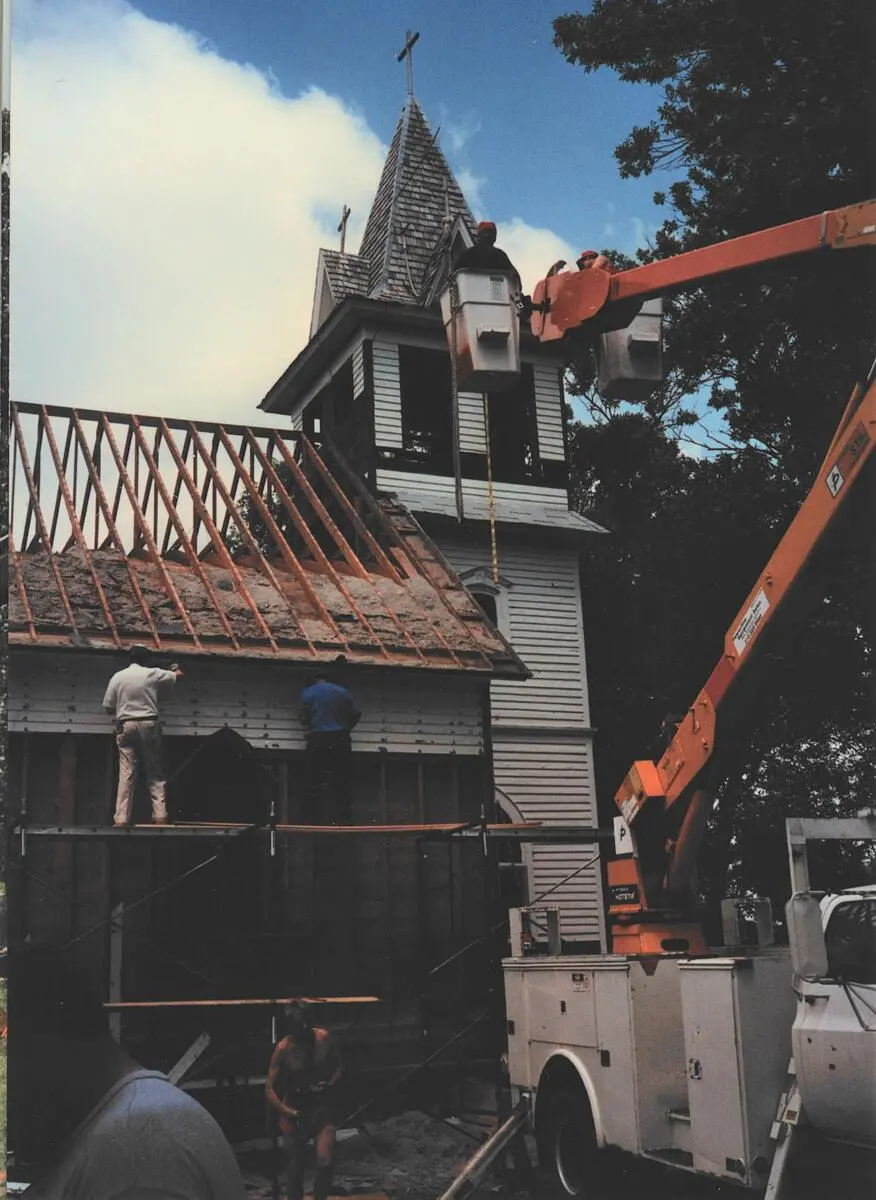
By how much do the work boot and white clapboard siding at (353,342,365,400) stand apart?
11426mm

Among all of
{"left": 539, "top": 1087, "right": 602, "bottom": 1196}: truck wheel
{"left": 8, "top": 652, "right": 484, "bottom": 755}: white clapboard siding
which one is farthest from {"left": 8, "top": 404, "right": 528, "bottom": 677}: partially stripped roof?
{"left": 539, "top": 1087, "right": 602, "bottom": 1196}: truck wheel

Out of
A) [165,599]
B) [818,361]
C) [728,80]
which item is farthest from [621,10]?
[165,599]

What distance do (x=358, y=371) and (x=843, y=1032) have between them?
489 inches

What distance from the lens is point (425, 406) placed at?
1706 centimetres

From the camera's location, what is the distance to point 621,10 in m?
8.98

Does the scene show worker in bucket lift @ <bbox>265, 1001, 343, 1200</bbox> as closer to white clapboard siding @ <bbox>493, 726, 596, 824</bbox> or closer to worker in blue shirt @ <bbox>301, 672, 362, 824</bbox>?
worker in blue shirt @ <bbox>301, 672, 362, 824</bbox>

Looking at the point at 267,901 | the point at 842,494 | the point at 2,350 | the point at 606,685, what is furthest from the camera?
the point at 606,685

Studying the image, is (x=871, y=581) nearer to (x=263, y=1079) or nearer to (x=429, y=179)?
(x=429, y=179)

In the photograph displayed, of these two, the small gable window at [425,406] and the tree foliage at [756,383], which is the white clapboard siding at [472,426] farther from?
the tree foliage at [756,383]

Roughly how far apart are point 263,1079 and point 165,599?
4480 mm

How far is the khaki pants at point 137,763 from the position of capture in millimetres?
10477

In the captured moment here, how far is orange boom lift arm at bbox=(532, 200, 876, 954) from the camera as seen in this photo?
771 cm

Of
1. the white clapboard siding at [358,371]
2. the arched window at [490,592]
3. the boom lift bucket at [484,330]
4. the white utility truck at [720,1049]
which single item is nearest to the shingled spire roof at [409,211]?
the boom lift bucket at [484,330]

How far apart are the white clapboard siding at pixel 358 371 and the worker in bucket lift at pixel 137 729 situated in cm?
742
